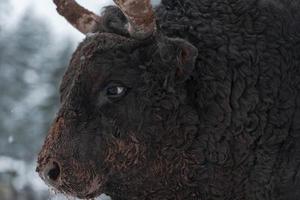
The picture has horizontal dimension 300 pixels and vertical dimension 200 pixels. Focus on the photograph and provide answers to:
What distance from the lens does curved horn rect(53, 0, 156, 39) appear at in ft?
14.1

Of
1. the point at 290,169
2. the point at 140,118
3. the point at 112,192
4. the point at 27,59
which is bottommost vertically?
the point at 27,59

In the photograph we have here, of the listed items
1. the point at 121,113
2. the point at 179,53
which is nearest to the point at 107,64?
the point at 121,113

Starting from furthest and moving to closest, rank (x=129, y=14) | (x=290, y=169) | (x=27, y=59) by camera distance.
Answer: (x=27, y=59) < (x=290, y=169) < (x=129, y=14)

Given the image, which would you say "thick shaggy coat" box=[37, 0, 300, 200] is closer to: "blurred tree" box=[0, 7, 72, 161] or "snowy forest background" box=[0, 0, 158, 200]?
"snowy forest background" box=[0, 0, 158, 200]

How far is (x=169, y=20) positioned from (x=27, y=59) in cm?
793

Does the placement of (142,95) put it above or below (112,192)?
above

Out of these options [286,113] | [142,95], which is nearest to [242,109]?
[286,113]

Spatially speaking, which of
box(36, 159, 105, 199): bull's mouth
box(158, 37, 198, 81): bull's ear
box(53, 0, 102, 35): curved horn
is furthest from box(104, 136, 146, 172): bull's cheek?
box(53, 0, 102, 35): curved horn

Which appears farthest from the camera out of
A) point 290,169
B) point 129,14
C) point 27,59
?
point 27,59

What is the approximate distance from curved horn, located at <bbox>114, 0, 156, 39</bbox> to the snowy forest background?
6.55 metres

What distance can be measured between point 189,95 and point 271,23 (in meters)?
0.58

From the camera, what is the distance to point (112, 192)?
15.0ft

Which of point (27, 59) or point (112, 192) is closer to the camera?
point (112, 192)

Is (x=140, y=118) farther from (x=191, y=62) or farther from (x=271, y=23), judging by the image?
(x=271, y=23)
